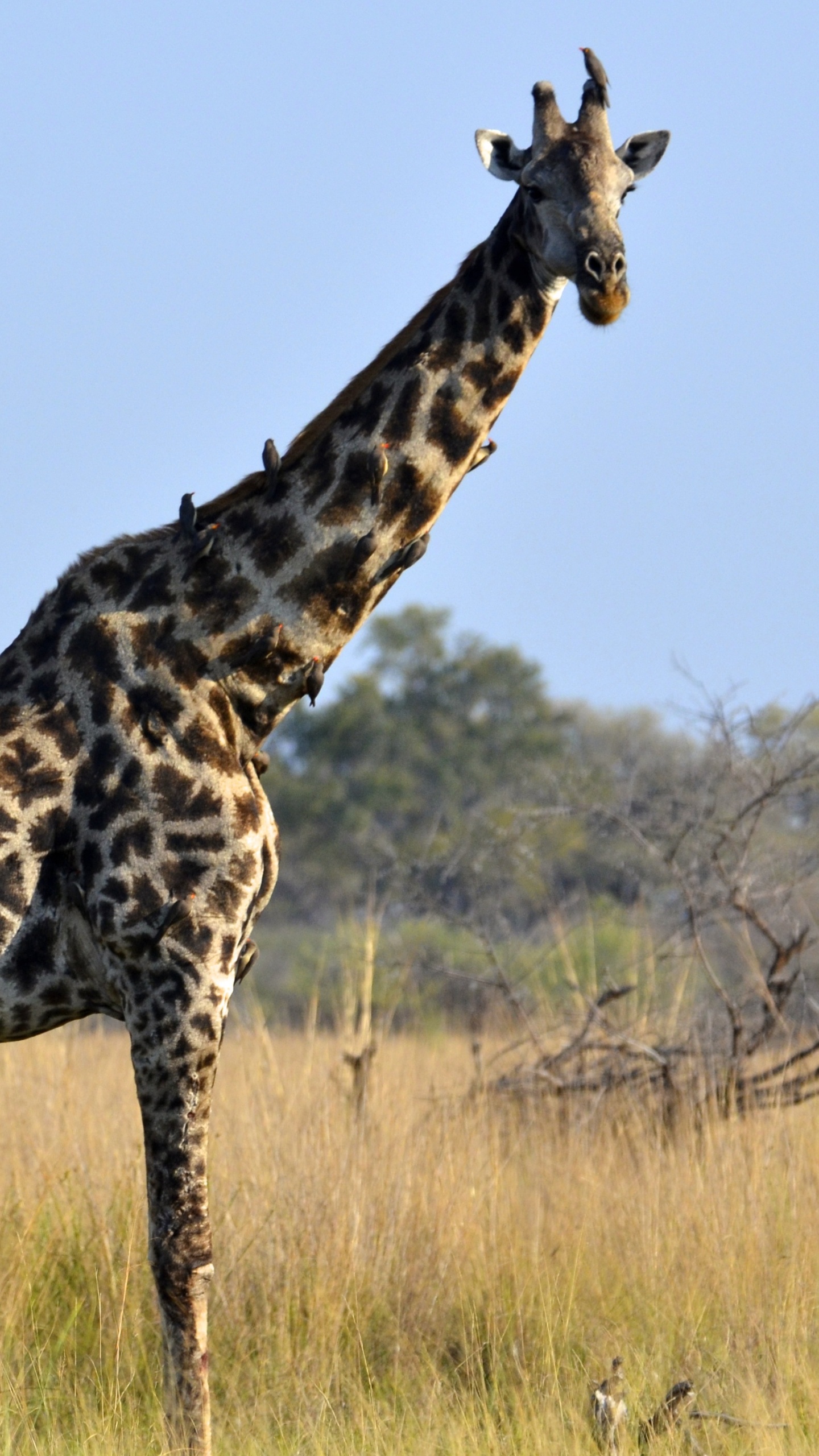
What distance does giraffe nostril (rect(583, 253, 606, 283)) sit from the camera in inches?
157

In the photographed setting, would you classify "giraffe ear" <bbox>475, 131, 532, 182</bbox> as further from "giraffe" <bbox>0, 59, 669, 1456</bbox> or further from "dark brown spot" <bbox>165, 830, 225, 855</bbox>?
"dark brown spot" <bbox>165, 830, 225, 855</bbox>

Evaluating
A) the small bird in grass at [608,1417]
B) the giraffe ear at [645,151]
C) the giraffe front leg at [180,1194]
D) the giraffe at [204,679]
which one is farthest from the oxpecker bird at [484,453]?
the small bird in grass at [608,1417]

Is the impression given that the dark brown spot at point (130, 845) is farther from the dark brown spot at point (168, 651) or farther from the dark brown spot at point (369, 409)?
the dark brown spot at point (369, 409)

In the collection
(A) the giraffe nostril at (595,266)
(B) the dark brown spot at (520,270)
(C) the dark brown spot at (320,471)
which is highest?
(B) the dark brown spot at (520,270)

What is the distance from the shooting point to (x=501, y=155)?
444cm

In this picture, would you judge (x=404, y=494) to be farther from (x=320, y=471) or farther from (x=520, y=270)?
(x=520, y=270)

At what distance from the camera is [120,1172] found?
5.98 meters

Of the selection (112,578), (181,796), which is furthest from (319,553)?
(181,796)

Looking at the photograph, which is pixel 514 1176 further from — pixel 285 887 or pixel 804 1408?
pixel 285 887

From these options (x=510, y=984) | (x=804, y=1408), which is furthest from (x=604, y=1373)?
(x=510, y=984)

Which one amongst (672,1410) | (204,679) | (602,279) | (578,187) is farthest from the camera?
(204,679)

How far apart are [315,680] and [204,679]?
31cm

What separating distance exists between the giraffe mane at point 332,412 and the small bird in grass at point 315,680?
0.55 metres

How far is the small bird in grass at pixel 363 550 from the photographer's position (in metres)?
4.38
